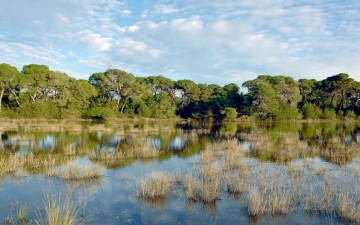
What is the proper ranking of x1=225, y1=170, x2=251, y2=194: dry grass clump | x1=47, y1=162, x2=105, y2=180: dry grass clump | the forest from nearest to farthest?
x1=225, y1=170, x2=251, y2=194: dry grass clump < x1=47, y1=162, x2=105, y2=180: dry grass clump < the forest

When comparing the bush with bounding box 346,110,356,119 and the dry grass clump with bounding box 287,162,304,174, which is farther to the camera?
the bush with bounding box 346,110,356,119

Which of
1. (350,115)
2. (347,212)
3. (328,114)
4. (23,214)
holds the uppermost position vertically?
(328,114)

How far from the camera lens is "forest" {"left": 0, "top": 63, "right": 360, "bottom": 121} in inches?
1832

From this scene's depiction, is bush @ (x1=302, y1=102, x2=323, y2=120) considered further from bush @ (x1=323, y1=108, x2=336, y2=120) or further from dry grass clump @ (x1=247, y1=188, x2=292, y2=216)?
dry grass clump @ (x1=247, y1=188, x2=292, y2=216)

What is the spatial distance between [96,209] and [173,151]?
1006 centimetres

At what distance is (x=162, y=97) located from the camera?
61531mm

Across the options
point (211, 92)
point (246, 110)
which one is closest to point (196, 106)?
point (211, 92)

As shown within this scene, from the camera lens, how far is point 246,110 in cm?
5859

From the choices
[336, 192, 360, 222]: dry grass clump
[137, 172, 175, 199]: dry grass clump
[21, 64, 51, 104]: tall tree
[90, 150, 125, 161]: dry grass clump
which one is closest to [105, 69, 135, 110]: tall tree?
[21, 64, 51, 104]: tall tree

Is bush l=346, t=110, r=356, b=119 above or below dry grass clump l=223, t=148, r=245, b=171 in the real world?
above

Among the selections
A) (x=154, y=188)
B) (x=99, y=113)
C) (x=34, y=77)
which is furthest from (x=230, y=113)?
(x=154, y=188)

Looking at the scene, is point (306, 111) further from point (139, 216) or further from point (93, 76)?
point (139, 216)

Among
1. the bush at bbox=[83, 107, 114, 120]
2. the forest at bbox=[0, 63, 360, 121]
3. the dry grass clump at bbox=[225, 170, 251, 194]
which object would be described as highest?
the forest at bbox=[0, 63, 360, 121]

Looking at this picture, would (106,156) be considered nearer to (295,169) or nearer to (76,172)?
(76,172)
